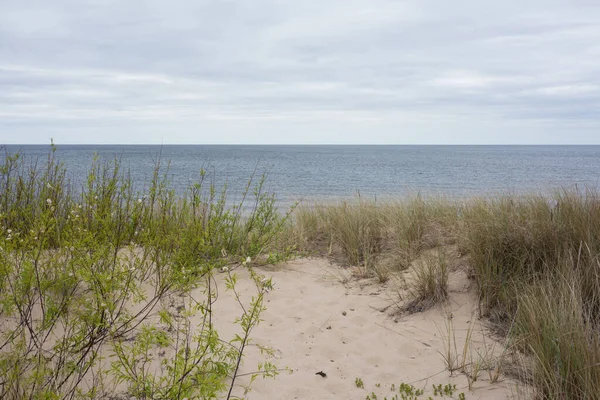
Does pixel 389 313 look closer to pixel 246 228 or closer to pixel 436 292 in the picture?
pixel 436 292

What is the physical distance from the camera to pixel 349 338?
4.07 metres

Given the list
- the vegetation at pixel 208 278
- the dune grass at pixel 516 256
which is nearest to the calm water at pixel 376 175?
the vegetation at pixel 208 278

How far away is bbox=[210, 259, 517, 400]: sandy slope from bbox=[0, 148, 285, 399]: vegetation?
0.19 meters

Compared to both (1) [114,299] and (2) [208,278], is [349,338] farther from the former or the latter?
(1) [114,299]

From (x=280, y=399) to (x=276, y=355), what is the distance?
24.1 inches

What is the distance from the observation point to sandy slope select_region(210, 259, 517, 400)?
330cm

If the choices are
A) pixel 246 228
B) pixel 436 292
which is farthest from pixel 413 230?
pixel 246 228

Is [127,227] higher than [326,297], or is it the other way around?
[127,227]

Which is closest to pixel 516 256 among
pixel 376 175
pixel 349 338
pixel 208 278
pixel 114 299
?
pixel 349 338

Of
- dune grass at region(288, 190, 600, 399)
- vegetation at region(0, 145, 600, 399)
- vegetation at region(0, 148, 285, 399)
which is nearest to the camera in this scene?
vegetation at region(0, 148, 285, 399)

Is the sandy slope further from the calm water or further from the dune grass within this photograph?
the calm water

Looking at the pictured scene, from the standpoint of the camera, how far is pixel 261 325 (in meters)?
4.27

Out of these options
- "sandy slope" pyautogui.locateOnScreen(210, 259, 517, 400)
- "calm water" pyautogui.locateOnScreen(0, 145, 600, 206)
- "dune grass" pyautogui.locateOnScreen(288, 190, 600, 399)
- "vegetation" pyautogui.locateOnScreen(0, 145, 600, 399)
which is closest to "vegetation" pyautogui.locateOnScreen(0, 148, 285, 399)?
"vegetation" pyautogui.locateOnScreen(0, 145, 600, 399)

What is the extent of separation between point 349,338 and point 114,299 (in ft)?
6.90
